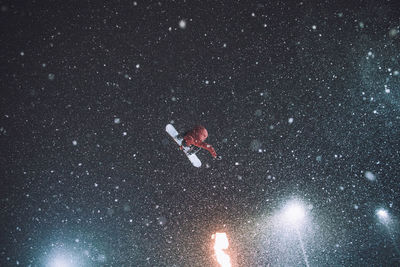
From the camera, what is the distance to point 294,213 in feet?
24.5

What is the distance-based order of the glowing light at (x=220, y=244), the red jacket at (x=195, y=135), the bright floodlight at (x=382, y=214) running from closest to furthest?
the red jacket at (x=195, y=135), the glowing light at (x=220, y=244), the bright floodlight at (x=382, y=214)

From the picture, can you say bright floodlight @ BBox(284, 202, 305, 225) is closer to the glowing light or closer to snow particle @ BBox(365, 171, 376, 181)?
snow particle @ BBox(365, 171, 376, 181)

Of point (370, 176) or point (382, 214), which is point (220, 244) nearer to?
point (370, 176)

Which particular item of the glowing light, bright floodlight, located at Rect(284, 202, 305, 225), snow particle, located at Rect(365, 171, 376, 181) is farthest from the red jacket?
snow particle, located at Rect(365, 171, 376, 181)

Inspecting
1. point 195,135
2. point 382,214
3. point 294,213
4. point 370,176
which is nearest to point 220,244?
point 195,135

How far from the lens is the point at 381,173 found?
7336mm

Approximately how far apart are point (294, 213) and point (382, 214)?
2.97m

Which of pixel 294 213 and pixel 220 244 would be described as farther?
pixel 294 213

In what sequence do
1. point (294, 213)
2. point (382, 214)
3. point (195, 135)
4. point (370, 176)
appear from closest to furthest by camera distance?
point (195, 135) → point (370, 176) → point (294, 213) → point (382, 214)

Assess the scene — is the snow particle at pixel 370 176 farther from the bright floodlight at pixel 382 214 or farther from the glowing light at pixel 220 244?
the glowing light at pixel 220 244

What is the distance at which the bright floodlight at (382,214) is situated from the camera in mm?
7750

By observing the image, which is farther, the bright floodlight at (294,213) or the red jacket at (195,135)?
the bright floodlight at (294,213)

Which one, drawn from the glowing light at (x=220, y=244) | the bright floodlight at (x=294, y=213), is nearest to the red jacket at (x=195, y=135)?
the glowing light at (x=220, y=244)

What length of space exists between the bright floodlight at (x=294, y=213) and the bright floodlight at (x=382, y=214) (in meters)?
2.55
